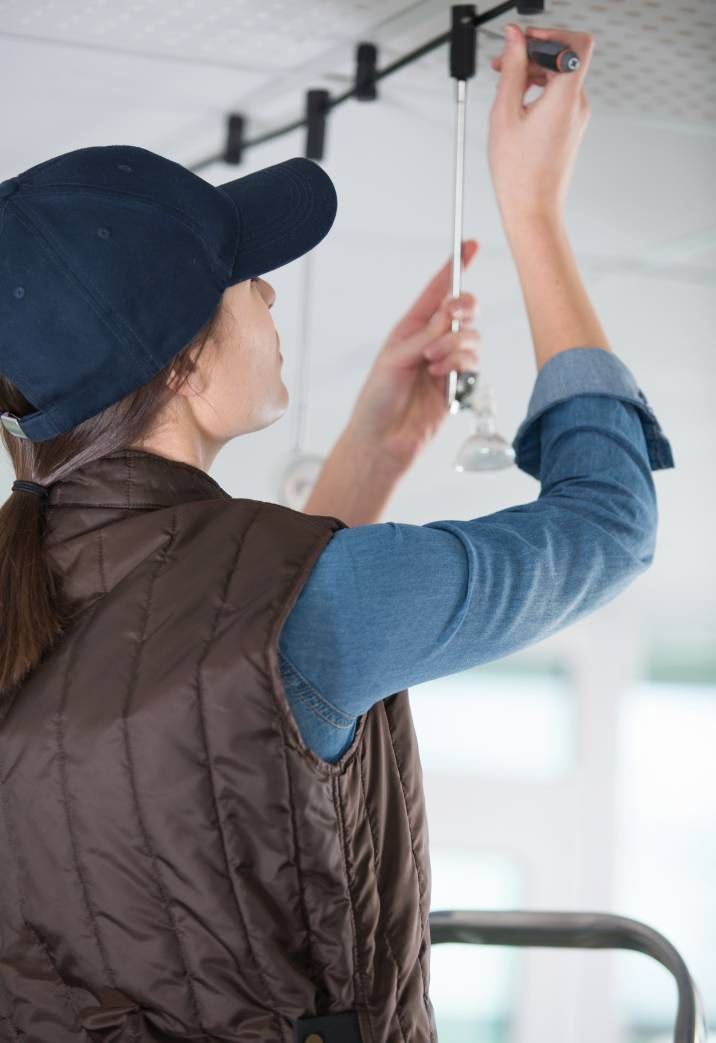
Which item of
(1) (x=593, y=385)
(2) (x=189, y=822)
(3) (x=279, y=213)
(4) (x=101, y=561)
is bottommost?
(2) (x=189, y=822)

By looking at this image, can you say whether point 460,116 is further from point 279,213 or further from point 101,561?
point 101,561

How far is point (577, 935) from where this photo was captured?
3.53 feet

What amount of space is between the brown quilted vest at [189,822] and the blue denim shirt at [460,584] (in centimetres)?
3

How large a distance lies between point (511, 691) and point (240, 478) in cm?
90

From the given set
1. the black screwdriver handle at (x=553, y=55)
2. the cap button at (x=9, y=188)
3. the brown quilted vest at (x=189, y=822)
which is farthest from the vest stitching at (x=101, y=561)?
the black screwdriver handle at (x=553, y=55)

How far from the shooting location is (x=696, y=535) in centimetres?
241

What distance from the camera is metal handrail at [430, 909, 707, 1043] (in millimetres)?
940

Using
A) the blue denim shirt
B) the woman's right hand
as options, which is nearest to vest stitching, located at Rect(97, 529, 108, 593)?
the blue denim shirt

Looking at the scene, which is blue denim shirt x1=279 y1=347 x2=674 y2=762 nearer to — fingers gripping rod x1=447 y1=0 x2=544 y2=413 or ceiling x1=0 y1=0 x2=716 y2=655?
fingers gripping rod x1=447 y1=0 x2=544 y2=413

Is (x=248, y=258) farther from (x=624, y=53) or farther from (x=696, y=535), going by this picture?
(x=696, y=535)

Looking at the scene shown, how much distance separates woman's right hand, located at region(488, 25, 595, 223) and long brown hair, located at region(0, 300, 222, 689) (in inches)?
11.9

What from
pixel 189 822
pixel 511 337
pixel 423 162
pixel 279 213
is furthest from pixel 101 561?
pixel 511 337

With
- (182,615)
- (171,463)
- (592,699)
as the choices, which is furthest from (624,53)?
(592,699)

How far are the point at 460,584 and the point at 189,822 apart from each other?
228 millimetres
